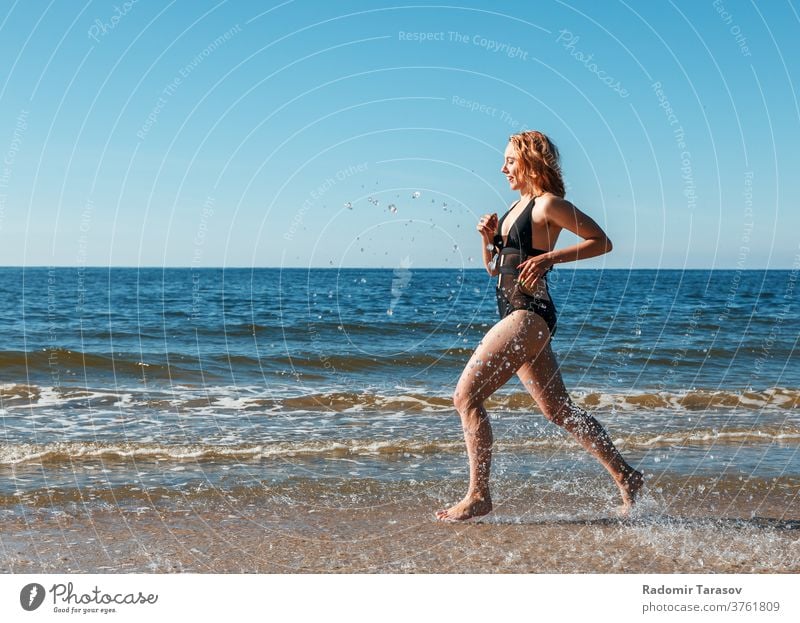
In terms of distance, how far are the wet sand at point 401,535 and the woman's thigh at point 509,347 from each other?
1024 mm

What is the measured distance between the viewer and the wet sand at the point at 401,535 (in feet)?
16.0

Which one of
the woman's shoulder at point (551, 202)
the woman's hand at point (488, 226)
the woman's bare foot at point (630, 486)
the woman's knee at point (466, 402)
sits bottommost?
the woman's bare foot at point (630, 486)

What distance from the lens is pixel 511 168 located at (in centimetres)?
539

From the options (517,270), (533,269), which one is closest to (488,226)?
(517,270)

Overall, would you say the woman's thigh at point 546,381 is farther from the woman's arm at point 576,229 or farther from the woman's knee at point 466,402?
the woman's arm at point 576,229

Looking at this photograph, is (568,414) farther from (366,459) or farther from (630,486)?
(366,459)

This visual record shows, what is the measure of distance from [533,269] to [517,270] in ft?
0.64

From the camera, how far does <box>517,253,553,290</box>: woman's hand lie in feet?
16.5

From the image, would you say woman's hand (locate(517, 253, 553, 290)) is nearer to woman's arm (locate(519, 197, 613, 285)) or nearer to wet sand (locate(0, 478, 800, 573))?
woman's arm (locate(519, 197, 613, 285))

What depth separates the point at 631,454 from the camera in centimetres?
842
